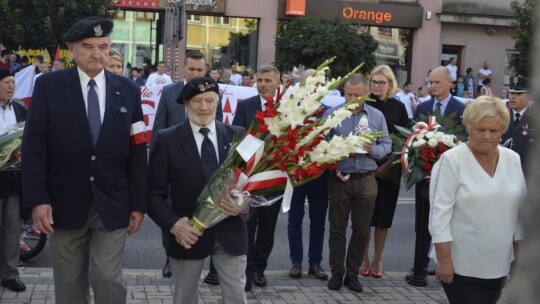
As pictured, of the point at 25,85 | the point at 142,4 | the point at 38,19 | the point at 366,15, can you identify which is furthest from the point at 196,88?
the point at 366,15

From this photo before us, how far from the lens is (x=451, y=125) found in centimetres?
761

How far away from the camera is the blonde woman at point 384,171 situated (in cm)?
803

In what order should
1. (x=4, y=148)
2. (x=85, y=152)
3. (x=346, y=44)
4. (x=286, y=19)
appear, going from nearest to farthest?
(x=85, y=152), (x=4, y=148), (x=346, y=44), (x=286, y=19)

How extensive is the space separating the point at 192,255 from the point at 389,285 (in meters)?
3.50

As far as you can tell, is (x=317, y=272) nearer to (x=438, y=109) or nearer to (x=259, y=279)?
(x=259, y=279)

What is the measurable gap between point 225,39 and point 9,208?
24486mm

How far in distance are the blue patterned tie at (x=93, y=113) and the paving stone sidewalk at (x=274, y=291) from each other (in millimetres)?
2369

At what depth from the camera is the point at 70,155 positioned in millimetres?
4816

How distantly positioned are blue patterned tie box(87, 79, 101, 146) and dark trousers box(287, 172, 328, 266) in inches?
136

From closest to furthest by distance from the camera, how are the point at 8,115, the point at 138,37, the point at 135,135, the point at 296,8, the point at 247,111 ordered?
the point at 135,135 → the point at 8,115 → the point at 247,111 → the point at 138,37 → the point at 296,8

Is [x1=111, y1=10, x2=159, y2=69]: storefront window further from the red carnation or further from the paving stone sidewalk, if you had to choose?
the red carnation

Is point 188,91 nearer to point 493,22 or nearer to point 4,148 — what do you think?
point 4,148

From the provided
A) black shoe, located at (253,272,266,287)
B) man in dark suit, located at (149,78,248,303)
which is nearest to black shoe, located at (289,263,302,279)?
black shoe, located at (253,272,266,287)

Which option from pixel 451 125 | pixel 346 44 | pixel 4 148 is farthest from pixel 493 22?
pixel 4 148
